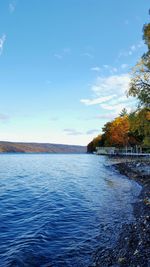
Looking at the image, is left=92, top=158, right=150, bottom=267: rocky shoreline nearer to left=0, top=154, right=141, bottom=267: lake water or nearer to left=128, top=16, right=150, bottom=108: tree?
left=0, top=154, right=141, bottom=267: lake water

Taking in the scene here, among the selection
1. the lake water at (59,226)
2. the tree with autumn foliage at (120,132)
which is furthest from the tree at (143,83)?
the tree with autumn foliage at (120,132)

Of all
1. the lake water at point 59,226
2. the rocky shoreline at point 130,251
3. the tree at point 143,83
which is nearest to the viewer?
the rocky shoreline at point 130,251

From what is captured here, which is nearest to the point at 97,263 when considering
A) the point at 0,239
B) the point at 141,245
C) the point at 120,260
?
the point at 120,260

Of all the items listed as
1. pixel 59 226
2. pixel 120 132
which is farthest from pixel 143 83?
pixel 120 132

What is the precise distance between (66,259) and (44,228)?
14.3ft

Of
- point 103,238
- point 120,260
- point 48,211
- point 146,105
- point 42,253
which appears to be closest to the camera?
point 120,260

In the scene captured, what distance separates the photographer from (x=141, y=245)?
996 cm

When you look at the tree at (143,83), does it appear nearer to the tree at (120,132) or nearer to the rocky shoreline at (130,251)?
the rocky shoreline at (130,251)

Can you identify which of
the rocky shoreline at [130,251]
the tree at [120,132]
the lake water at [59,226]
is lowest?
the lake water at [59,226]

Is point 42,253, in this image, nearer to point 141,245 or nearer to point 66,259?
point 66,259

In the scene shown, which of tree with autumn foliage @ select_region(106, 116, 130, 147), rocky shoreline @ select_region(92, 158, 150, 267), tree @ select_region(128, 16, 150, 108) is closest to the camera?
rocky shoreline @ select_region(92, 158, 150, 267)

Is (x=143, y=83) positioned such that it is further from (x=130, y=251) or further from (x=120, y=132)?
(x=120, y=132)

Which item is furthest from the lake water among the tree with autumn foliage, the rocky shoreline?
the tree with autumn foliage

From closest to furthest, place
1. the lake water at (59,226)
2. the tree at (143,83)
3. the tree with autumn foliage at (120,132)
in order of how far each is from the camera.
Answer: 1. the lake water at (59,226)
2. the tree at (143,83)
3. the tree with autumn foliage at (120,132)
